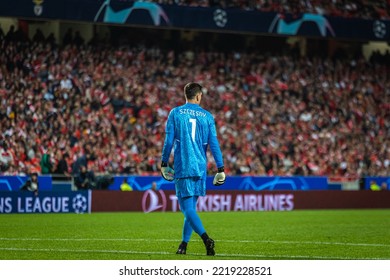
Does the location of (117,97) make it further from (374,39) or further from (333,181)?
(374,39)

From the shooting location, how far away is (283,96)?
133 ft

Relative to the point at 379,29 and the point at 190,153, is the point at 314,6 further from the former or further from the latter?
the point at 190,153

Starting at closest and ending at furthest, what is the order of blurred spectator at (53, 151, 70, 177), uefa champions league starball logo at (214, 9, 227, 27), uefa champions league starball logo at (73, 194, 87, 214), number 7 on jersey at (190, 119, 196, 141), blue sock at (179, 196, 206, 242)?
blue sock at (179, 196, 206, 242) < number 7 on jersey at (190, 119, 196, 141) < uefa champions league starball logo at (73, 194, 87, 214) < blurred spectator at (53, 151, 70, 177) < uefa champions league starball logo at (214, 9, 227, 27)

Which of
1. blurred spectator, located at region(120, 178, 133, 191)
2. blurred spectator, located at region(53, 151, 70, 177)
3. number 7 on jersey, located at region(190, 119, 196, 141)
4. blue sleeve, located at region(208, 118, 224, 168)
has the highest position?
number 7 on jersey, located at region(190, 119, 196, 141)

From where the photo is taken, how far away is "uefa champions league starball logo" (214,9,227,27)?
1564 inches

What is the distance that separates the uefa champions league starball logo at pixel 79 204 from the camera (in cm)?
2781

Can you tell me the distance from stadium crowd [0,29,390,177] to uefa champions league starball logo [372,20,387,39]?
1.89 m

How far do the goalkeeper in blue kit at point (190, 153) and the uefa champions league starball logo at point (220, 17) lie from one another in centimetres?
2672

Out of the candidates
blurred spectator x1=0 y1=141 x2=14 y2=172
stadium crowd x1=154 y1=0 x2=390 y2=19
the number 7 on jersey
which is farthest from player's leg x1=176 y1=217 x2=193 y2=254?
stadium crowd x1=154 y1=0 x2=390 y2=19

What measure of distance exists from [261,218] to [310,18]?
59.0 feet

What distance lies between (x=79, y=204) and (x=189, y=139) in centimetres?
1508

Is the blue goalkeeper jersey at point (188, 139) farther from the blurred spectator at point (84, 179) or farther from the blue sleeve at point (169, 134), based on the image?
the blurred spectator at point (84, 179)

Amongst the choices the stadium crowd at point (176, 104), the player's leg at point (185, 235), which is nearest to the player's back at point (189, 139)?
the player's leg at point (185, 235)

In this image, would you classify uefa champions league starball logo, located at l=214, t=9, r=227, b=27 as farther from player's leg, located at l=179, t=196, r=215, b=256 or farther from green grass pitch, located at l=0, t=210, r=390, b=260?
player's leg, located at l=179, t=196, r=215, b=256
